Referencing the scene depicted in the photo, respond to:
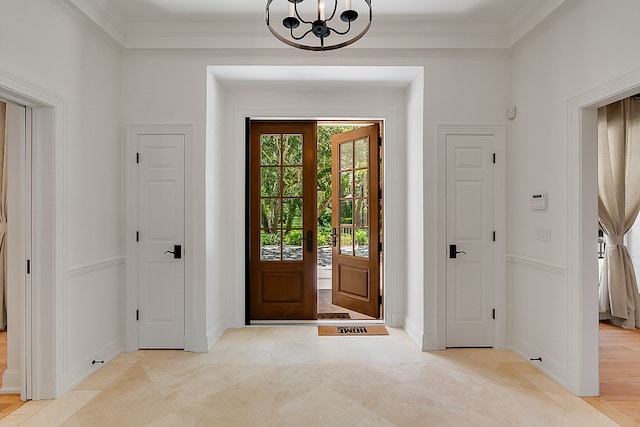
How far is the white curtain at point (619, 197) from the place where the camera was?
4270mm

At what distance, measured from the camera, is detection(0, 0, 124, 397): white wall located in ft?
8.36

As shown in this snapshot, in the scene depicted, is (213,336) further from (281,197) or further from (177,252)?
(281,197)

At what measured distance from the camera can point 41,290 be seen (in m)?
2.72

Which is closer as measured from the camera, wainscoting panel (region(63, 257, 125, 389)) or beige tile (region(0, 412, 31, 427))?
beige tile (region(0, 412, 31, 427))

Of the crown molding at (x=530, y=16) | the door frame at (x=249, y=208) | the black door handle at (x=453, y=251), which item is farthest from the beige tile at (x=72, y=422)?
the crown molding at (x=530, y=16)

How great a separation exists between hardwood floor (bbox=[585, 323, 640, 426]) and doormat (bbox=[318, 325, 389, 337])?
1.93 metres

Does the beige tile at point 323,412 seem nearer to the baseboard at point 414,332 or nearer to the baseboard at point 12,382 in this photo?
the baseboard at point 414,332

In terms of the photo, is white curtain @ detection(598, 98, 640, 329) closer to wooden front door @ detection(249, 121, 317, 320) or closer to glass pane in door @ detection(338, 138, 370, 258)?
glass pane in door @ detection(338, 138, 370, 258)

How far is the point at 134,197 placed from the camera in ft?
11.8

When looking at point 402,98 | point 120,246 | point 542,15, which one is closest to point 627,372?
point 542,15

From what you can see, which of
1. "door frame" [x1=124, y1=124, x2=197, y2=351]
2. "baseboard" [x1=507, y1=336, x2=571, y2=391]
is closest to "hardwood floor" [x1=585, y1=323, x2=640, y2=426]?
"baseboard" [x1=507, y1=336, x2=571, y2=391]

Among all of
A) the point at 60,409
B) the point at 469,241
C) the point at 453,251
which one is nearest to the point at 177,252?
the point at 60,409

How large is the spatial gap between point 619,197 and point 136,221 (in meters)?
5.31

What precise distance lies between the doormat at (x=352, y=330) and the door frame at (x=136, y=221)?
4.61 feet
